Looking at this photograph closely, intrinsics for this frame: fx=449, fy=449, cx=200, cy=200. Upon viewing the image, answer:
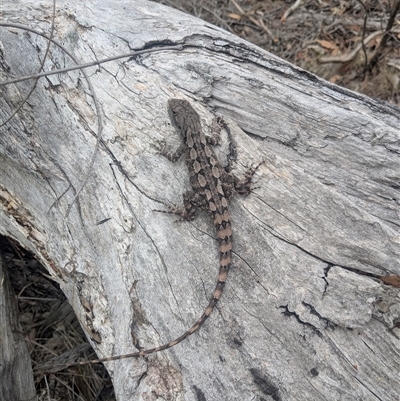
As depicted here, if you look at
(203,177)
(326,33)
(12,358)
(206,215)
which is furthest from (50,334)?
(326,33)

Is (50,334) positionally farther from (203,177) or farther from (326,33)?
(326,33)

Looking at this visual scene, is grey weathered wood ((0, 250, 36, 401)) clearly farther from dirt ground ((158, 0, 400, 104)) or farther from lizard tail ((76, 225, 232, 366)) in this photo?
dirt ground ((158, 0, 400, 104))

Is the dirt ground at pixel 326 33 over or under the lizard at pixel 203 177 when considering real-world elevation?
over

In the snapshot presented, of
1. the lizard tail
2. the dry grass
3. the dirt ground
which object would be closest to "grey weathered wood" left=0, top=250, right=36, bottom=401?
the dry grass

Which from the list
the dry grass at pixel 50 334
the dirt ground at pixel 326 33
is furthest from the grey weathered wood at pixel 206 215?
the dirt ground at pixel 326 33

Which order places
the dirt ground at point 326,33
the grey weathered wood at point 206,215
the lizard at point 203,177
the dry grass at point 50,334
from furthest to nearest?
the dirt ground at point 326,33 < the dry grass at point 50,334 < the lizard at point 203,177 < the grey weathered wood at point 206,215

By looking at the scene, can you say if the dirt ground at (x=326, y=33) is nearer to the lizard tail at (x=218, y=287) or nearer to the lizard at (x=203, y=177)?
the lizard at (x=203, y=177)

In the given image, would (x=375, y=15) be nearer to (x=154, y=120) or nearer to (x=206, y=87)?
(x=206, y=87)

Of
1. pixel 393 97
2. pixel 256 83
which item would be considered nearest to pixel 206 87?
pixel 256 83
